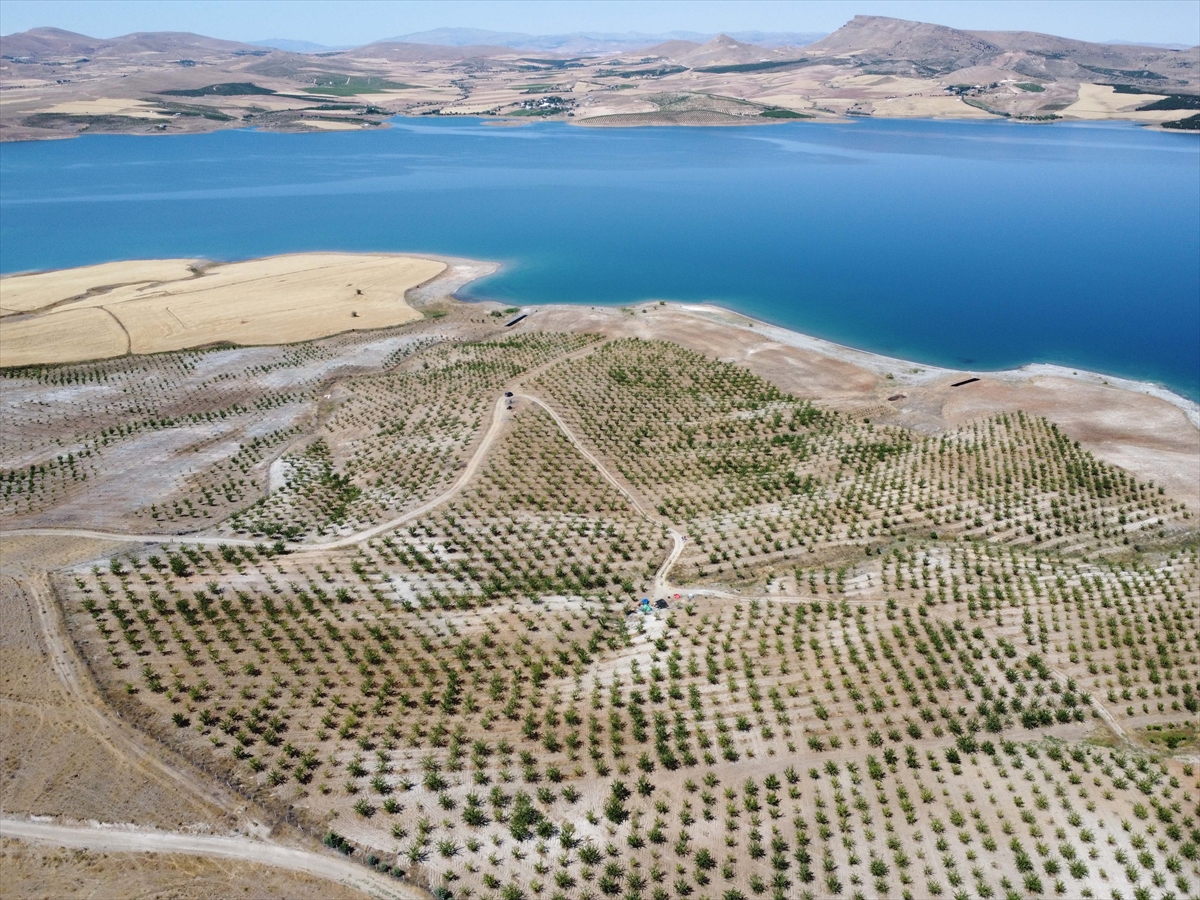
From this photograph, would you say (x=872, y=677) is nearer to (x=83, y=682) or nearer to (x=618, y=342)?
(x=83, y=682)

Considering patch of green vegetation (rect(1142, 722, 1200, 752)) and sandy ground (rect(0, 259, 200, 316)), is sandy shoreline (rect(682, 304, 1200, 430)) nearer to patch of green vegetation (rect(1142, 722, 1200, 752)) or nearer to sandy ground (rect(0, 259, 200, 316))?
patch of green vegetation (rect(1142, 722, 1200, 752))

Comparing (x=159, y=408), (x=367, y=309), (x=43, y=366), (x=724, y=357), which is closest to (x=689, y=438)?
(x=724, y=357)

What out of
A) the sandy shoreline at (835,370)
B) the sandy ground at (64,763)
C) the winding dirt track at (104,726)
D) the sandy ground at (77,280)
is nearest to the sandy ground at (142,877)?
the sandy ground at (64,763)

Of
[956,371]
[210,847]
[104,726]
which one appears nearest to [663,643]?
[210,847]

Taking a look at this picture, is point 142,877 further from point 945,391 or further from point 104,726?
point 945,391

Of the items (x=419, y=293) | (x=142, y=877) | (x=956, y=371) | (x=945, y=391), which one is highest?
(x=419, y=293)

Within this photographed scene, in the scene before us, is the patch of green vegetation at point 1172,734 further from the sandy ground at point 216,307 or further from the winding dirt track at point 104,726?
the sandy ground at point 216,307
